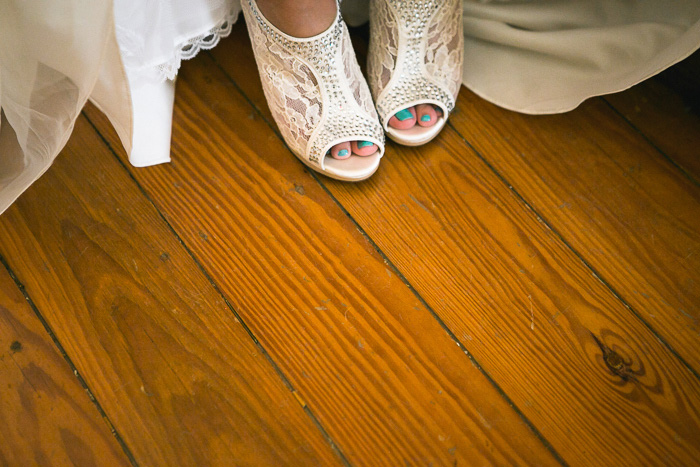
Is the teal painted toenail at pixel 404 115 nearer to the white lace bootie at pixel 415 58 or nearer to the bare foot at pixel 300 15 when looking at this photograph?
the white lace bootie at pixel 415 58

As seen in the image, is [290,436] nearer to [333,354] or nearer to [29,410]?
[333,354]

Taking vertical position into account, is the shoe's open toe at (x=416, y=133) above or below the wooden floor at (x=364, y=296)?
above

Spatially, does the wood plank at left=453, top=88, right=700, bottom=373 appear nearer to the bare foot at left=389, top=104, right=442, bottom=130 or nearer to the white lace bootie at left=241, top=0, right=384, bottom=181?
the bare foot at left=389, top=104, right=442, bottom=130

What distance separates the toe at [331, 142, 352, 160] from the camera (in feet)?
2.38

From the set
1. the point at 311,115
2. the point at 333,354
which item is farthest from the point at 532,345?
the point at 311,115

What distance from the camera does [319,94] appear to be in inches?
28.0

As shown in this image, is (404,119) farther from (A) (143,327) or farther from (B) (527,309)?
(A) (143,327)

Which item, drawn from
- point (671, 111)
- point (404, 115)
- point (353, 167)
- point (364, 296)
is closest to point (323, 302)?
point (364, 296)

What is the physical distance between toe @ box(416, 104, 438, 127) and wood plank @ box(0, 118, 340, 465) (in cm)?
38

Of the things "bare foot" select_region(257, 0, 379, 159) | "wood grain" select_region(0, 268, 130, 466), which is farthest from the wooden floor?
"bare foot" select_region(257, 0, 379, 159)

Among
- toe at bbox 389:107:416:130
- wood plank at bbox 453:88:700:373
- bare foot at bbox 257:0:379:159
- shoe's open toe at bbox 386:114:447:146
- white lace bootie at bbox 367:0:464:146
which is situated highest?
bare foot at bbox 257:0:379:159

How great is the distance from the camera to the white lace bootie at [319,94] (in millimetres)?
682

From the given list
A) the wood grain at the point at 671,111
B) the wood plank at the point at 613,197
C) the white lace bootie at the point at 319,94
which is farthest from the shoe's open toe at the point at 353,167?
the wood grain at the point at 671,111

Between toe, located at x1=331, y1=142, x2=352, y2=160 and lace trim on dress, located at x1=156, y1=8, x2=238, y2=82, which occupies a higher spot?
lace trim on dress, located at x1=156, y1=8, x2=238, y2=82
